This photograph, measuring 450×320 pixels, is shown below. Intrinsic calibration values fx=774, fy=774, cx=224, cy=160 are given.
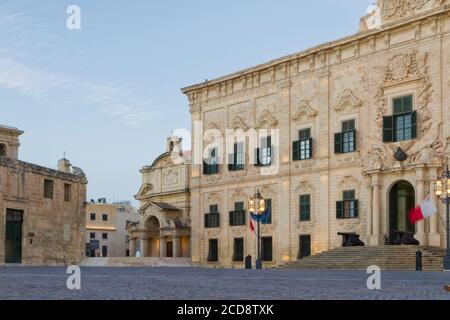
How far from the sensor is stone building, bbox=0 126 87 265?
3494 cm

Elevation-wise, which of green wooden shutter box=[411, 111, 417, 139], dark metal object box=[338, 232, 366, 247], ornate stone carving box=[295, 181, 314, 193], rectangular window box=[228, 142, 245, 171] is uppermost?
green wooden shutter box=[411, 111, 417, 139]

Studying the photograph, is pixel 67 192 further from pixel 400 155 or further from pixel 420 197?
pixel 420 197

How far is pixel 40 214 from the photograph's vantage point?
121 ft

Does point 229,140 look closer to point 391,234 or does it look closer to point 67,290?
point 391,234

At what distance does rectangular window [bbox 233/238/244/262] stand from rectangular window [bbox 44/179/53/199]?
461 inches

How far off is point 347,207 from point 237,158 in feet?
29.1

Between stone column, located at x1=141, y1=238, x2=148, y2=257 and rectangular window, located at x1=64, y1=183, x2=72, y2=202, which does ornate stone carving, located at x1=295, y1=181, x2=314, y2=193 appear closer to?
rectangular window, located at x1=64, y1=183, x2=72, y2=202

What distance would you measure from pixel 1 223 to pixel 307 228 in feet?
50.4

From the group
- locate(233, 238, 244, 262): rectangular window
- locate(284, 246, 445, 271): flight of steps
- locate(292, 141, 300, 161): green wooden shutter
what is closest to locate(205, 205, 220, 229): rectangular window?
locate(233, 238, 244, 262): rectangular window

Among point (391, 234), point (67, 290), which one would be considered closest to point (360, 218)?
point (391, 234)

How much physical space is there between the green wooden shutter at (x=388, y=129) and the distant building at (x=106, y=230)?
5593cm

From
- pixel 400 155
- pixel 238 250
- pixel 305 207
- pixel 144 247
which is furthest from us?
pixel 144 247

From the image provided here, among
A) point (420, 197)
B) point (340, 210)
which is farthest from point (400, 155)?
point (340, 210)

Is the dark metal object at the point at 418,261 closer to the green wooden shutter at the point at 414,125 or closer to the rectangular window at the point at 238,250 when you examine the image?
the green wooden shutter at the point at 414,125
